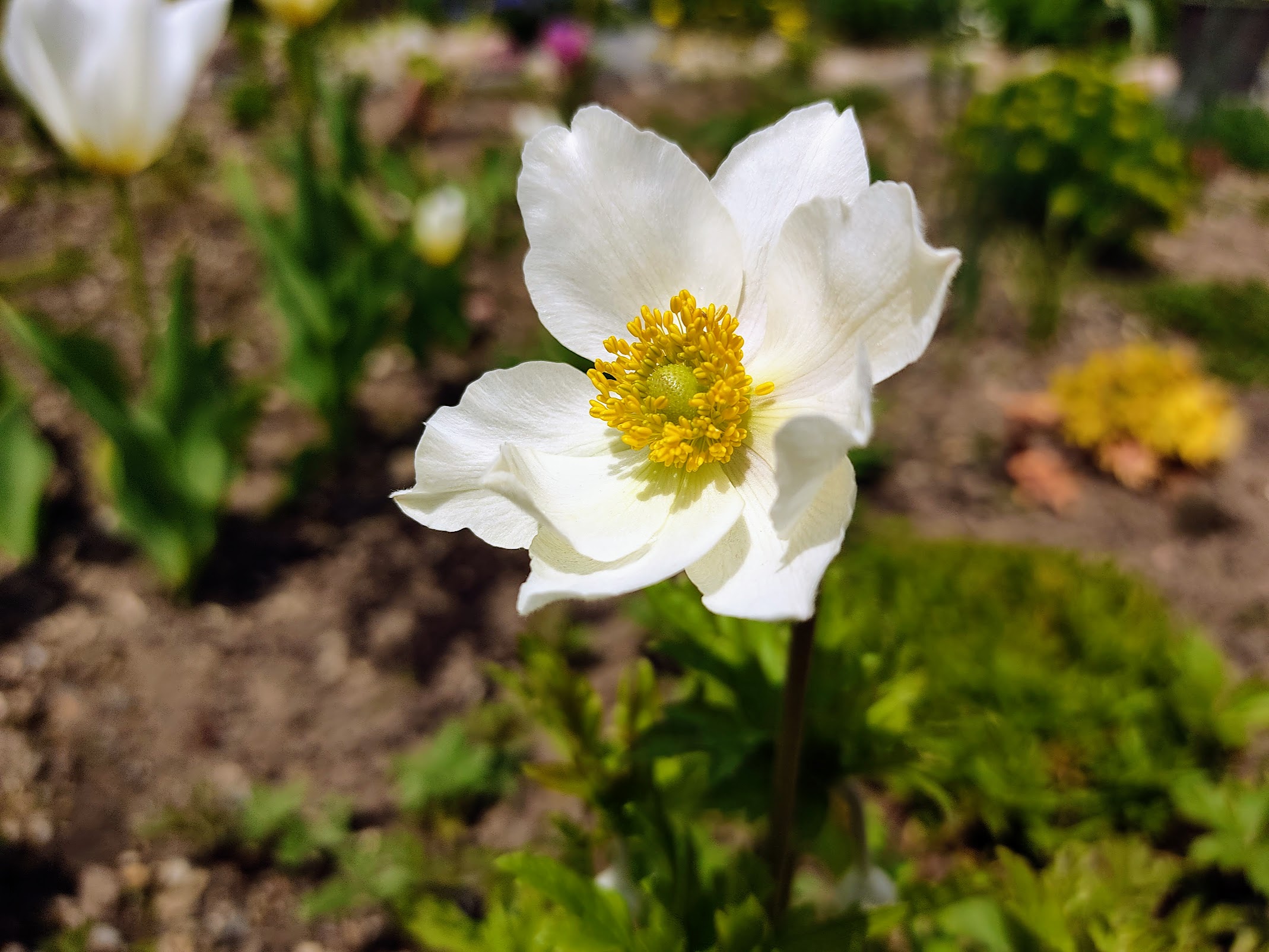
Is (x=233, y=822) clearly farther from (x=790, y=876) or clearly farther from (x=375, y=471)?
(x=790, y=876)

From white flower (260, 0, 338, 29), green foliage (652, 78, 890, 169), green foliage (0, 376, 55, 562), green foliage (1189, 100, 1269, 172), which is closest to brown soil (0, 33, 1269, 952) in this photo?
green foliage (0, 376, 55, 562)

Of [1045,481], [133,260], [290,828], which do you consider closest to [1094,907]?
[290,828]

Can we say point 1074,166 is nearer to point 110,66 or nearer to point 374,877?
point 110,66

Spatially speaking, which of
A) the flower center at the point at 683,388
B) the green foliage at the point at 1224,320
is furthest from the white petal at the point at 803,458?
the green foliage at the point at 1224,320

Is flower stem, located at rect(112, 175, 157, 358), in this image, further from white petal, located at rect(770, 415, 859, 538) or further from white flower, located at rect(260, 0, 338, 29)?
white petal, located at rect(770, 415, 859, 538)

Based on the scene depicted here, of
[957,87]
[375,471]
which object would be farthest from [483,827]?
[957,87]

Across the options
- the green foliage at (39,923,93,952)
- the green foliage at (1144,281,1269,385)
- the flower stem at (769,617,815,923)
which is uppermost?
the flower stem at (769,617,815,923)
